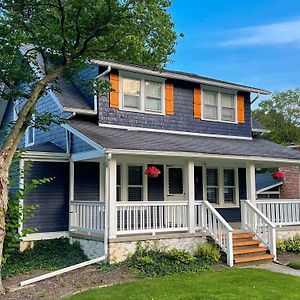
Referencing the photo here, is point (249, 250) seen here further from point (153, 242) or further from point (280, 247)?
point (153, 242)

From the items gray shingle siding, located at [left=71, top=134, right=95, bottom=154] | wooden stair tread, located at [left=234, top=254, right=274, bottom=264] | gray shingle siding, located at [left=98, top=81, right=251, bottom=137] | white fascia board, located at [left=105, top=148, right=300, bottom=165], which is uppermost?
gray shingle siding, located at [left=98, top=81, right=251, bottom=137]

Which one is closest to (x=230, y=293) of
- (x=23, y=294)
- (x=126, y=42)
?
(x=23, y=294)

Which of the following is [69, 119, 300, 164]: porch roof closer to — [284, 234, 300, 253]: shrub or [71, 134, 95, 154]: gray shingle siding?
[71, 134, 95, 154]: gray shingle siding

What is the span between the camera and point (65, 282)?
9.09 meters

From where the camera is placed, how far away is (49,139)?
14805mm

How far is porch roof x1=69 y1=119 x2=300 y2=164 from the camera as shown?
1134 centimetres

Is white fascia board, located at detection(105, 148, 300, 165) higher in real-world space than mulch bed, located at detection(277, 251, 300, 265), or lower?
higher

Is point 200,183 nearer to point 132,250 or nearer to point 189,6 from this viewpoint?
point 132,250

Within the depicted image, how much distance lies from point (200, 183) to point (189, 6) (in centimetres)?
699

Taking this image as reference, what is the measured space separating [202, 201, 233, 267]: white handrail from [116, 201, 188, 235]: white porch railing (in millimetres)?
631

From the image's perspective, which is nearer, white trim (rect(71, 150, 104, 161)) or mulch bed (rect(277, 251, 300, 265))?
white trim (rect(71, 150, 104, 161))

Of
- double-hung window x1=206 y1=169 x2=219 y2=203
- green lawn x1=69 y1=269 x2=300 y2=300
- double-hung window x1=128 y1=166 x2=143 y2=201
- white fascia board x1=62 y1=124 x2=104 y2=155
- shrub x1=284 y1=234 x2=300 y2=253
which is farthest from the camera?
double-hung window x1=206 y1=169 x2=219 y2=203

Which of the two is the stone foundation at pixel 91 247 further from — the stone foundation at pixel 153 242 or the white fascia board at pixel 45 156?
the white fascia board at pixel 45 156

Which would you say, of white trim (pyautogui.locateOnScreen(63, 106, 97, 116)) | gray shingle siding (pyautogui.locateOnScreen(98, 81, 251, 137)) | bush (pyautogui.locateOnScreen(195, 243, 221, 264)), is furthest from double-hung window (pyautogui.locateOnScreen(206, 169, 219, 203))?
white trim (pyautogui.locateOnScreen(63, 106, 97, 116))
